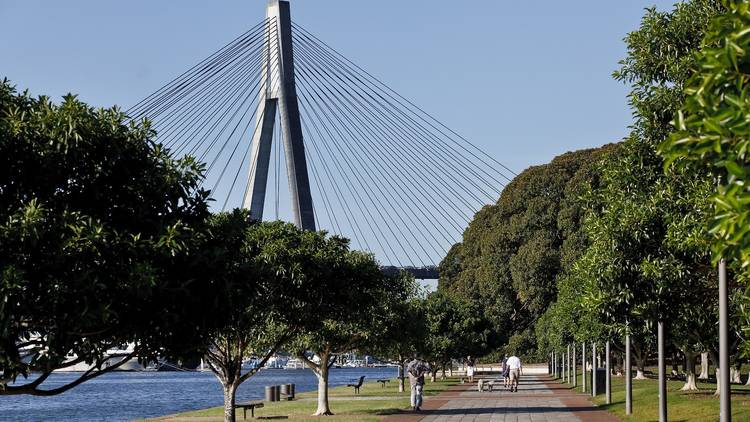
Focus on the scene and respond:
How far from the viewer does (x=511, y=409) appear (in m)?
41.3

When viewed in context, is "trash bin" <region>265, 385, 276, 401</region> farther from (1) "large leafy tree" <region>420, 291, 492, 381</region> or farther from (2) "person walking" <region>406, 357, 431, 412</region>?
(1) "large leafy tree" <region>420, 291, 492, 381</region>

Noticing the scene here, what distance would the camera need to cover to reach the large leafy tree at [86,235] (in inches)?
564

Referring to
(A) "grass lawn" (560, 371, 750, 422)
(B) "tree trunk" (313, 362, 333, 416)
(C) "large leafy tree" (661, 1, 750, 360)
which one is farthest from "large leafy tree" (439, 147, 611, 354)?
(C) "large leafy tree" (661, 1, 750, 360)

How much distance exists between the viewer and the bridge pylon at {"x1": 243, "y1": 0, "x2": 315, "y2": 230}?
4966cm

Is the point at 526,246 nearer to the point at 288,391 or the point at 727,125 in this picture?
the point at 288,391

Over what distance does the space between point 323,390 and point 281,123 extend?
47.6 ft

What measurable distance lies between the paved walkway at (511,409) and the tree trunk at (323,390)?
2.95 metres

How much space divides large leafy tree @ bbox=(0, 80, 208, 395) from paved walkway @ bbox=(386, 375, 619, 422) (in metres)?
19.6

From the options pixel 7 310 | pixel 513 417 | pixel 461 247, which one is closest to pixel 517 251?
pixel 461 247

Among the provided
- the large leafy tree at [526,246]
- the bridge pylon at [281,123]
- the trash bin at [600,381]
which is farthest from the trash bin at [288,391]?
the large leafy tree at [526,246]

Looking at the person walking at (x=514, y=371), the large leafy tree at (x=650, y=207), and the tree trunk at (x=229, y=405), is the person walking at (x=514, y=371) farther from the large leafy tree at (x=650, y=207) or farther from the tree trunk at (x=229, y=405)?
the large leafy tree at (x=650, y=207)

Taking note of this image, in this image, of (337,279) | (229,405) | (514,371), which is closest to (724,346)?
(229,405)

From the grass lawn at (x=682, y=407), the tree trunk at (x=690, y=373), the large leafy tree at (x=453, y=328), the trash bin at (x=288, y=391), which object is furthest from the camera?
the large leafy tree at (x=453, y=328)

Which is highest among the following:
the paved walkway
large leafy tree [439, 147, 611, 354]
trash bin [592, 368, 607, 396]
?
large leafy tree [439, 147, 611, 354]
